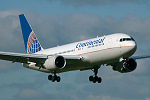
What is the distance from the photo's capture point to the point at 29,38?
237 ft

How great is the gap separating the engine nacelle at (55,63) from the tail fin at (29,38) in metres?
15.1

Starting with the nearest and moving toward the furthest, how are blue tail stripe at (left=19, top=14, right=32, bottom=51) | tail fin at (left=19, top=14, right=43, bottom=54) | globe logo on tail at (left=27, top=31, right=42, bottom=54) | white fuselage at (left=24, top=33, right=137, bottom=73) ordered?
white fuselage at (left=24, top=33, right=137, bottom=73), globe logo on tail at (left=27, top=31, right=42, bottom=54), tail fin at (left=19, top=14, right=43, bottom=54), blue tail stripe at (left=19, top=14, right=32, bottom=51)

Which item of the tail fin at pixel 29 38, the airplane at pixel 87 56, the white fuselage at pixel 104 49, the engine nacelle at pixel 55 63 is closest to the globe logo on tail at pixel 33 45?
the tail fin at pixel 29 38

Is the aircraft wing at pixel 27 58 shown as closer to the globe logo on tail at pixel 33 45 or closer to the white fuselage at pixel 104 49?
the white fuselage at pixel 104 49

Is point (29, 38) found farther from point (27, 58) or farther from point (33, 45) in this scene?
point (27, 58)

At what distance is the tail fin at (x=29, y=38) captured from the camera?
70.0 metres

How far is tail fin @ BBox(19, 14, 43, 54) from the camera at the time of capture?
70.0 m

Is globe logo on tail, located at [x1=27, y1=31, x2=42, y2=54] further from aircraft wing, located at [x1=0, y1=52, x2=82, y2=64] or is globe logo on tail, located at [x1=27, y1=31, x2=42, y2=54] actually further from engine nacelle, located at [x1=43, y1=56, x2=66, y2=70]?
engine nacelle, located at [x1=43, y1=56, x2=66, y2=70]

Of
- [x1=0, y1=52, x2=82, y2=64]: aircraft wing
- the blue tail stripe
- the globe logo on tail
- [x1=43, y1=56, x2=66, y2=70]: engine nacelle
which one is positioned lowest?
[x1=43, y1=56, x2=66, y2=70]: engine nacelle

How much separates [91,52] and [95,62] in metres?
1.50

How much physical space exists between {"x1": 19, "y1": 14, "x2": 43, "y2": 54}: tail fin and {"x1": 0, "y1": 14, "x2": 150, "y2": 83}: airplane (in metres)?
9.27

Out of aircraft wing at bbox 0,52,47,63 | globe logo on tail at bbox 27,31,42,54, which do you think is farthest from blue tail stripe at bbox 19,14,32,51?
aircraft wing at bbox 0,52,47,63

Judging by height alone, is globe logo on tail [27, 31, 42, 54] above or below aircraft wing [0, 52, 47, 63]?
above

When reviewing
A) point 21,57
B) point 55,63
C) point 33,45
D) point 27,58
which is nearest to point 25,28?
point 33,45
